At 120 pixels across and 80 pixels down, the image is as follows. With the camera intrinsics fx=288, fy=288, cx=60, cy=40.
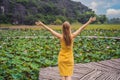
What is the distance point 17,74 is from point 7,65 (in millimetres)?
937

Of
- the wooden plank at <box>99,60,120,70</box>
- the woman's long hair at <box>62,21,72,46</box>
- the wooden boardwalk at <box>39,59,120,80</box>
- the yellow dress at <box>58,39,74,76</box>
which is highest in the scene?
the woman's long hair at <box>62,21,72,46</box>

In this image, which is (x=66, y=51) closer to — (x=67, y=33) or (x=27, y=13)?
(x=67, y=33)

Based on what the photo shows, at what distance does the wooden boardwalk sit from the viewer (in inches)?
221

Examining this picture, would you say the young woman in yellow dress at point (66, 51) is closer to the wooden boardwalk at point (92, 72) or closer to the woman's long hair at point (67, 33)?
the woman's long hair at point (67, 33)

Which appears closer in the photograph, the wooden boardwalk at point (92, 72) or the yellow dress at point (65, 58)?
the yellow dress at point (65, 58)

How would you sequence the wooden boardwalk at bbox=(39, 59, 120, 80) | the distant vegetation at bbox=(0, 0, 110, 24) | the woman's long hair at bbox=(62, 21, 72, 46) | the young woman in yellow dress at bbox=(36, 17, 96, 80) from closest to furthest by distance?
1. the woman's long hair at bbox=(62, 21, 72, 46)
2. the young woman in yellow dress at bbox=(36, 17, 96, 80)
3. the wooden boardwalk at bbox=(39, 59, 120, 80)
4. the distant vegetation at bbox=(0, 0, 110, 24)

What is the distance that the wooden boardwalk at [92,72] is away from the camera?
18.4ft

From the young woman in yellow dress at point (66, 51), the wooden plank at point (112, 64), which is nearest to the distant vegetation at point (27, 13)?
the wooden plank at point (112, 64)

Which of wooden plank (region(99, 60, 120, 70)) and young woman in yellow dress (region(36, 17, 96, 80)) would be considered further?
wooden plank (region(99, 60, 120, 70))

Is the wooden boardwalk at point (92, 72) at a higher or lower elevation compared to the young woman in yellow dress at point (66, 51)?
lower

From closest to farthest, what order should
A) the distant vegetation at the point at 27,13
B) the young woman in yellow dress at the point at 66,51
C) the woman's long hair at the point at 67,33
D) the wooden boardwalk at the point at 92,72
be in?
the woman's long hair at the point at 67,33, the young woman in yellow dress at the point at 66,51, the wooden boardwalk at the point at 92,72, the distant vegetation at the point at 27,13

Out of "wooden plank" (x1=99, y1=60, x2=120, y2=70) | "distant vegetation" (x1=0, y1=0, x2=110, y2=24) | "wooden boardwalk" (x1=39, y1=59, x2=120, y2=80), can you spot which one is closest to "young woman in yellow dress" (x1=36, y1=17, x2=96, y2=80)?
"wooden boardwalk" (x1=39, y1=59, x2=120, y2=80)

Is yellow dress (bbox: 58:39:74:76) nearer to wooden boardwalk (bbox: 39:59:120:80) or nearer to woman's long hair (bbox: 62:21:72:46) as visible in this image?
woman's long hair (bbox: 62:21:72:46)

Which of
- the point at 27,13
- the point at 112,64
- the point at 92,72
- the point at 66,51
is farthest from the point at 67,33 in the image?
the point at 27,13
